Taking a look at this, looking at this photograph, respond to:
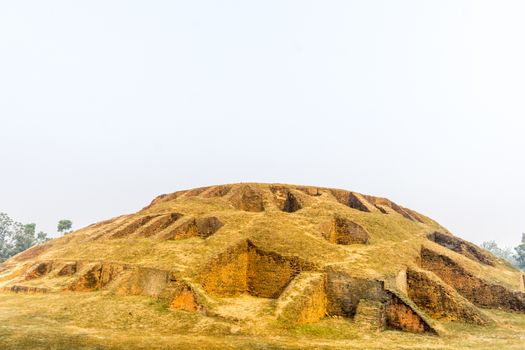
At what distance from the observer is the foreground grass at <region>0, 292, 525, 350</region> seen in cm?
869

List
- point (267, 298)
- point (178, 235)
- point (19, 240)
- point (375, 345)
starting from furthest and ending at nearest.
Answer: point (19, 240)
point (178, 235)
point (267, 298)
point (375, 345)

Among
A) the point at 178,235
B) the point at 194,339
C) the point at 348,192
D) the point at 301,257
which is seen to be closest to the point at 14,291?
the point at 178,235

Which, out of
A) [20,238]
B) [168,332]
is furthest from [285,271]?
[20,238]

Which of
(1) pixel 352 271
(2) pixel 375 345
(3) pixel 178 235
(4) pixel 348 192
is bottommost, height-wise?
(2) pixel 375 345

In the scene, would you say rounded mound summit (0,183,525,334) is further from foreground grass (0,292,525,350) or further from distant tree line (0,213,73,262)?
distant tree line (0,213,73,262)

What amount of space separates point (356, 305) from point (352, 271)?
1275 millimetres

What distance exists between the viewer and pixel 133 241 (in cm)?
1847

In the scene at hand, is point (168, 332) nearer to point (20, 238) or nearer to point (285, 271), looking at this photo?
point (285, 271)

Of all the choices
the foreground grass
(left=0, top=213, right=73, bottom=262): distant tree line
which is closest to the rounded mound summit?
the foreground grass

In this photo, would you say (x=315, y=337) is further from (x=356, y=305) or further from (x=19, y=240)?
(x=19, y=240)

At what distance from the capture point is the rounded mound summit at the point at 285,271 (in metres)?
12.0

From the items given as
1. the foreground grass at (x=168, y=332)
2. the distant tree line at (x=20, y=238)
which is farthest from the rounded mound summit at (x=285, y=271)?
the distant tree line at (x=20, y=238)

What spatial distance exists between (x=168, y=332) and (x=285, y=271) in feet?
19.2

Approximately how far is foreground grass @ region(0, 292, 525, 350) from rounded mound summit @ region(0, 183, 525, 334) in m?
0.55
